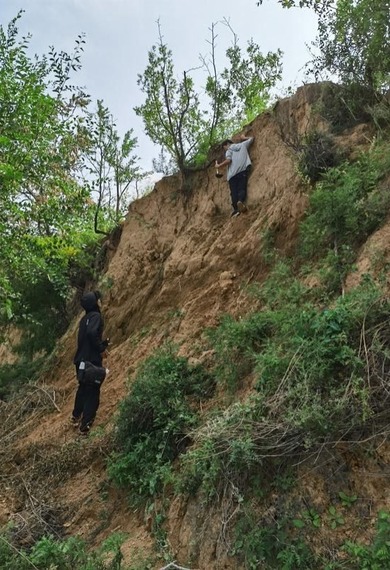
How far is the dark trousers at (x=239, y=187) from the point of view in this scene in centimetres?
936

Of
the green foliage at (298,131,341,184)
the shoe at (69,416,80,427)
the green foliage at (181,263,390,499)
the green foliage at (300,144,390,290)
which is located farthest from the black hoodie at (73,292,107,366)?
the green foliage at (298,131,341,184)

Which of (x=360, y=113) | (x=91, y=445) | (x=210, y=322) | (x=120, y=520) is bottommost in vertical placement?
(x=120, y=520)

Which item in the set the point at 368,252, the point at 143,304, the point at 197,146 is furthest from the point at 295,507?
the point at 197,146

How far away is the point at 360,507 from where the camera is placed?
4121 mm

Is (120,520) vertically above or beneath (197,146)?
beneath

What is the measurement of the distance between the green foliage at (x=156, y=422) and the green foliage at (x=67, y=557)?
0.68 meters

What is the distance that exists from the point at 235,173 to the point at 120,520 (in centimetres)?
569

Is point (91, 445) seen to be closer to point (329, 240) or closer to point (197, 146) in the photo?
point (329, 240)

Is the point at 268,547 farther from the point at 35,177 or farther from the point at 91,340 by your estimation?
the point at 35,177

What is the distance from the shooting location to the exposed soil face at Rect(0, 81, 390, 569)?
529cm

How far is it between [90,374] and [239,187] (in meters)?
3.95

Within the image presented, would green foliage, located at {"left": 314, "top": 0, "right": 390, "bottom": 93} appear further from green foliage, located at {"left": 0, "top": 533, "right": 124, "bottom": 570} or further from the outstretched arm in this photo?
green foliage, located at {"left": 0, "top": 533, "right": 124, "bottom": 570}

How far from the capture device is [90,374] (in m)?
7.71

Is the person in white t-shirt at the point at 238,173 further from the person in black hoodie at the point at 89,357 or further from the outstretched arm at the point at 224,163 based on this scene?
the person in black hoodie at the point at 89,357
